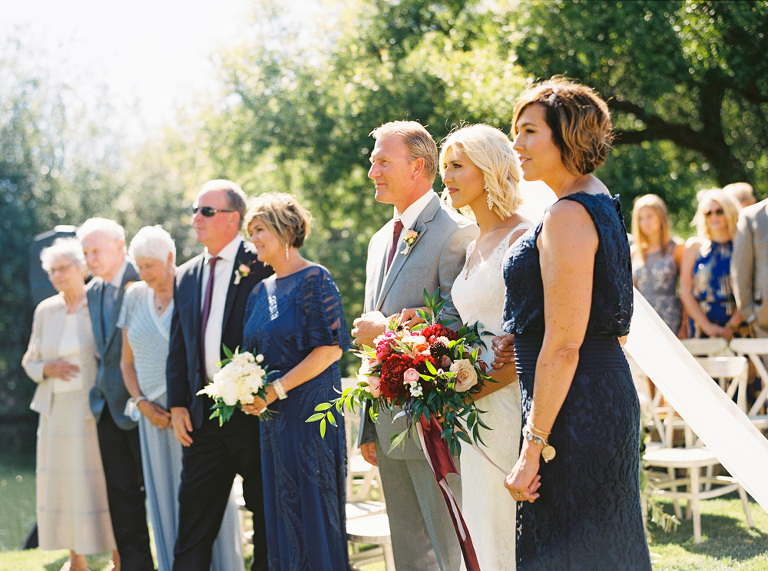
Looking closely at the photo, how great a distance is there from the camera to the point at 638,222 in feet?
25.5

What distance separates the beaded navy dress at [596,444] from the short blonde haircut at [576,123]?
0.56 ft

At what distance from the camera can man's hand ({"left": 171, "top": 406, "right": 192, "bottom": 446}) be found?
468 cm

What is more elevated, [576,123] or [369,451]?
[576,123]

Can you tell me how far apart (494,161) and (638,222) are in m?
4.94

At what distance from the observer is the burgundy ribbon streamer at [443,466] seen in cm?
298

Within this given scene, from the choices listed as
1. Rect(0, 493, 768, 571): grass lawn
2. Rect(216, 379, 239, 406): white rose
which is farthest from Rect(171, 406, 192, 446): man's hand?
Rect(0, 493, 768, 571): grass lawn

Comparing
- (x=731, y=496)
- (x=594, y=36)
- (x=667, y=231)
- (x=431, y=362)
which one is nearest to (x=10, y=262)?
(x=594, y=36)

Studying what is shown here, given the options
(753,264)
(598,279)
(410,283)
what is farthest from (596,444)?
(753,264)

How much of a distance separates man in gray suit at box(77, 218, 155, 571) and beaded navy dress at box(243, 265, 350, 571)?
1754 millimetres

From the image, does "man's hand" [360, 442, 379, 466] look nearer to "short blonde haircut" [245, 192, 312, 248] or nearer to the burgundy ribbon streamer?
the burgundy ribbon streamer

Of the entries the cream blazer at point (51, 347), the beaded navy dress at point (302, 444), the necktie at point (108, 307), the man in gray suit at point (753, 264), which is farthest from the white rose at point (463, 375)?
the man in gray suit at point (753, 264)

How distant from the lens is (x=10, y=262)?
15352 millimetres

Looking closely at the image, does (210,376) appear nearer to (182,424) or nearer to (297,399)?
(182,424)

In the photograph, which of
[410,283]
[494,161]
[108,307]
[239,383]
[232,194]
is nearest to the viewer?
[494,161]
